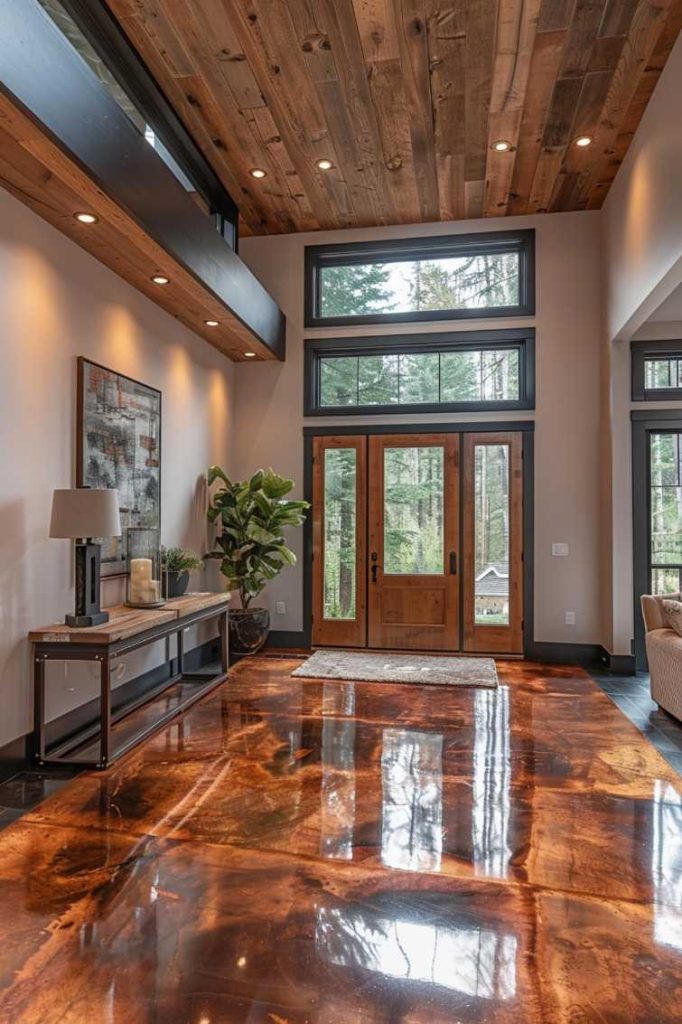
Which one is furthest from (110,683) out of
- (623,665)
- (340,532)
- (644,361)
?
(644,361)

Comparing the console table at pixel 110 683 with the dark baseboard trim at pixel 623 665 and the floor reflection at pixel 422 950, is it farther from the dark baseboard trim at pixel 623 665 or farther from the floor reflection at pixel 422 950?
the dark baseboard trim at pixel 623 665

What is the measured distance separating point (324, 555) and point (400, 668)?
Answer: 148 cm

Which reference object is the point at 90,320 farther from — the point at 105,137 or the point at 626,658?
the point at 626,658

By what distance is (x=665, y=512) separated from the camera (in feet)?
18.2

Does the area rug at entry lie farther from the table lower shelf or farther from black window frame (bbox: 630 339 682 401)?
black window frame (bbox: 630 339 682 401)

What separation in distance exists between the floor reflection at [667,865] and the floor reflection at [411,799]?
78cm

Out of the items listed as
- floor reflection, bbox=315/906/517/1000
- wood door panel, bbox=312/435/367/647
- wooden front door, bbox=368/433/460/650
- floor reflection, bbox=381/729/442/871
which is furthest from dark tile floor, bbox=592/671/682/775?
wood door panel, bbox=312/435/367/647

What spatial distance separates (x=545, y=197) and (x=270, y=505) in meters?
3.79

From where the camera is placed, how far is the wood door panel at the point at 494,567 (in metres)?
6.07

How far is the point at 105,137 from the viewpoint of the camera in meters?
3.02

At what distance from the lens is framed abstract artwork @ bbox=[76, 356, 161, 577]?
12.7 ft

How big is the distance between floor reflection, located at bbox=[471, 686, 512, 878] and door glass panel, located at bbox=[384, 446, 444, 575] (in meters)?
1.80

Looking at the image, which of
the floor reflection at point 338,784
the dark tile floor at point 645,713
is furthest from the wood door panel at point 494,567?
the floor reflection at point 338,784

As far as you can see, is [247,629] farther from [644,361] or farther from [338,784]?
[644,361]
